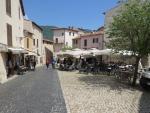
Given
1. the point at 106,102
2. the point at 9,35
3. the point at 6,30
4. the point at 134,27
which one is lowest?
the point at 106,102

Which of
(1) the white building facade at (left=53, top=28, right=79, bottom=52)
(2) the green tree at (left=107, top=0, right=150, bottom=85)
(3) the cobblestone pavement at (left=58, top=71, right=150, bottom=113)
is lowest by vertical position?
(3) the cobblestone pavement at (left=58, top=71, right=150, bottom=113)

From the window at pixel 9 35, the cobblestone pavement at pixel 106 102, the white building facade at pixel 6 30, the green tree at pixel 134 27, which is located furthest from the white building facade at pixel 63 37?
the cobblestone pavement at pixel 106 102

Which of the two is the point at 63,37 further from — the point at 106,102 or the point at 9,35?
the point at 106,102

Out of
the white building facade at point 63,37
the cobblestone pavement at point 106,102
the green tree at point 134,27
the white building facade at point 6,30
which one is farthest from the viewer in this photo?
the white building facade at point 63,37

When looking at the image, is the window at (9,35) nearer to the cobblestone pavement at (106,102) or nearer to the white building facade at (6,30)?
the white building facade at (6,30)

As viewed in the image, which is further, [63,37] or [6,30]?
[63,37]

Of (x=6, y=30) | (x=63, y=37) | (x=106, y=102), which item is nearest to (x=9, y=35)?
(x=6, y=30)

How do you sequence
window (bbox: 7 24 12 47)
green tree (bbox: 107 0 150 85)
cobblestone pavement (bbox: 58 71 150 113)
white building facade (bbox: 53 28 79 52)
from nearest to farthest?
cobblestone pavement (bbox: 58 71 150 113)
green tree (bbox: 107 0 150 85)
window (bbox: 7 24 12 47)
white building facade (bbox: 53 28 79 52)

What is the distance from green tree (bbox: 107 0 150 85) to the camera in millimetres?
18891

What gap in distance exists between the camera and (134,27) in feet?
62.9

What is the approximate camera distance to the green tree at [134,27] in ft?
62.0

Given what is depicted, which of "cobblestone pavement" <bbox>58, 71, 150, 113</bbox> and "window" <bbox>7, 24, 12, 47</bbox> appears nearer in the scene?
"cobblestone pavement" <bbox>58, 71, 150, 113</bbox>

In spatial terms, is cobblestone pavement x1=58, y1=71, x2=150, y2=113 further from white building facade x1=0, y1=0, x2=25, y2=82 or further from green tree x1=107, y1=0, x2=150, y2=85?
white building facade x1=0, y1=0, x2=25, y2=82

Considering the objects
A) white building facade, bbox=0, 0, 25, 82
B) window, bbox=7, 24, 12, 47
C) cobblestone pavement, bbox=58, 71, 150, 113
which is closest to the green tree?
cobblestone pavement, bbox=58, 71, 150, 113
